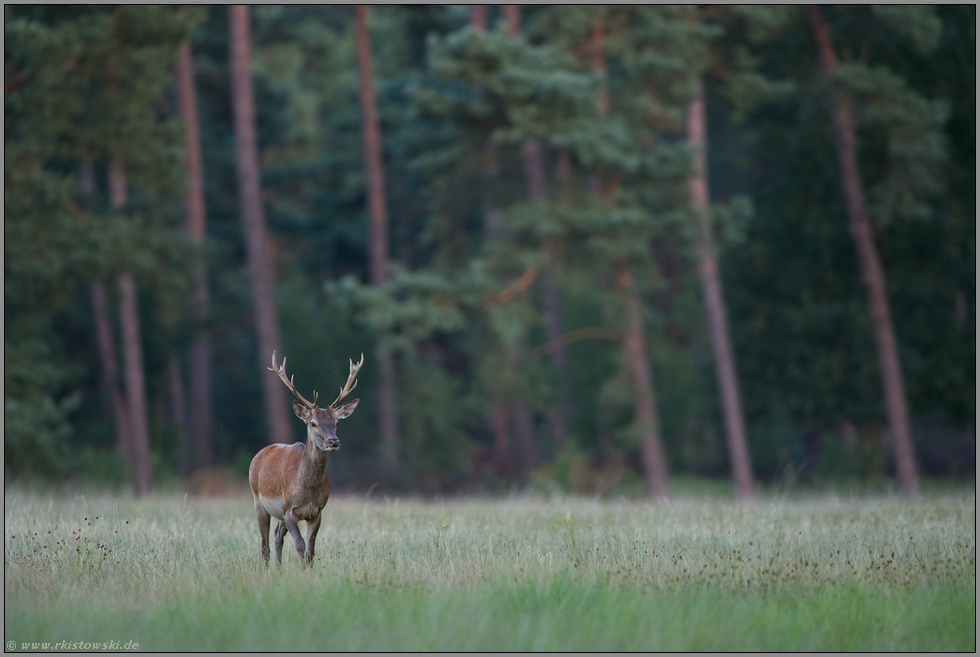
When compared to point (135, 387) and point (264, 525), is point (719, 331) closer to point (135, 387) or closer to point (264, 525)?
point (135, 387)

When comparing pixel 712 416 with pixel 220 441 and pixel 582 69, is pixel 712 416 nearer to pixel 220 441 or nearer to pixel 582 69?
pixel 582 69

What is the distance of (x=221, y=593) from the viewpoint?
6645 millimetres

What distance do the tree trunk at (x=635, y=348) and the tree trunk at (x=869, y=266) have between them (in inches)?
171

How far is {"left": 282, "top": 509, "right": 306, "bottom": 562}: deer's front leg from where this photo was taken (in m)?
7.39

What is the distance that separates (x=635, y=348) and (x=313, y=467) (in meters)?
14.7

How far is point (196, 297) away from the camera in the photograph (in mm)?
27047

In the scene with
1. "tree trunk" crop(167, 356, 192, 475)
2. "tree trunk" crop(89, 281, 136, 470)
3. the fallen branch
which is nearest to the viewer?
the fallen branch

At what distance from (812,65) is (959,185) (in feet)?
13.0

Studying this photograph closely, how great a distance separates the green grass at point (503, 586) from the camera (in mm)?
6059

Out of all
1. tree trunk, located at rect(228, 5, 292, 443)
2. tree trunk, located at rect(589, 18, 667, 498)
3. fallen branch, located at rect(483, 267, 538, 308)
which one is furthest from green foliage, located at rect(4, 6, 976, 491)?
tree trunk, located at rect(228, 5, 292, 443)

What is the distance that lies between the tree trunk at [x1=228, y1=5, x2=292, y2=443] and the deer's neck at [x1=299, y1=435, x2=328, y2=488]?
590 inches

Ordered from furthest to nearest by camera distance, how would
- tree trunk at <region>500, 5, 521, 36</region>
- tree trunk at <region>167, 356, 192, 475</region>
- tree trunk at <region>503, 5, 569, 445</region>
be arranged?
1. tree trunk at <region>167, 356, 192, 475</region>
2. tree trunk at <region>500, 5, 521, 36</region>
3. tree trunk at <region>503, 5, 569, 445</region>

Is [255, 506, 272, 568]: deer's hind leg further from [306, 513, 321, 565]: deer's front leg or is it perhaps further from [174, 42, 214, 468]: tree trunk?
[174, 42, 214, 468]: tree trunk

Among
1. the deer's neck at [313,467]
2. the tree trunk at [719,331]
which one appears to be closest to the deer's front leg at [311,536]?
the deer's neck at [313,467]
